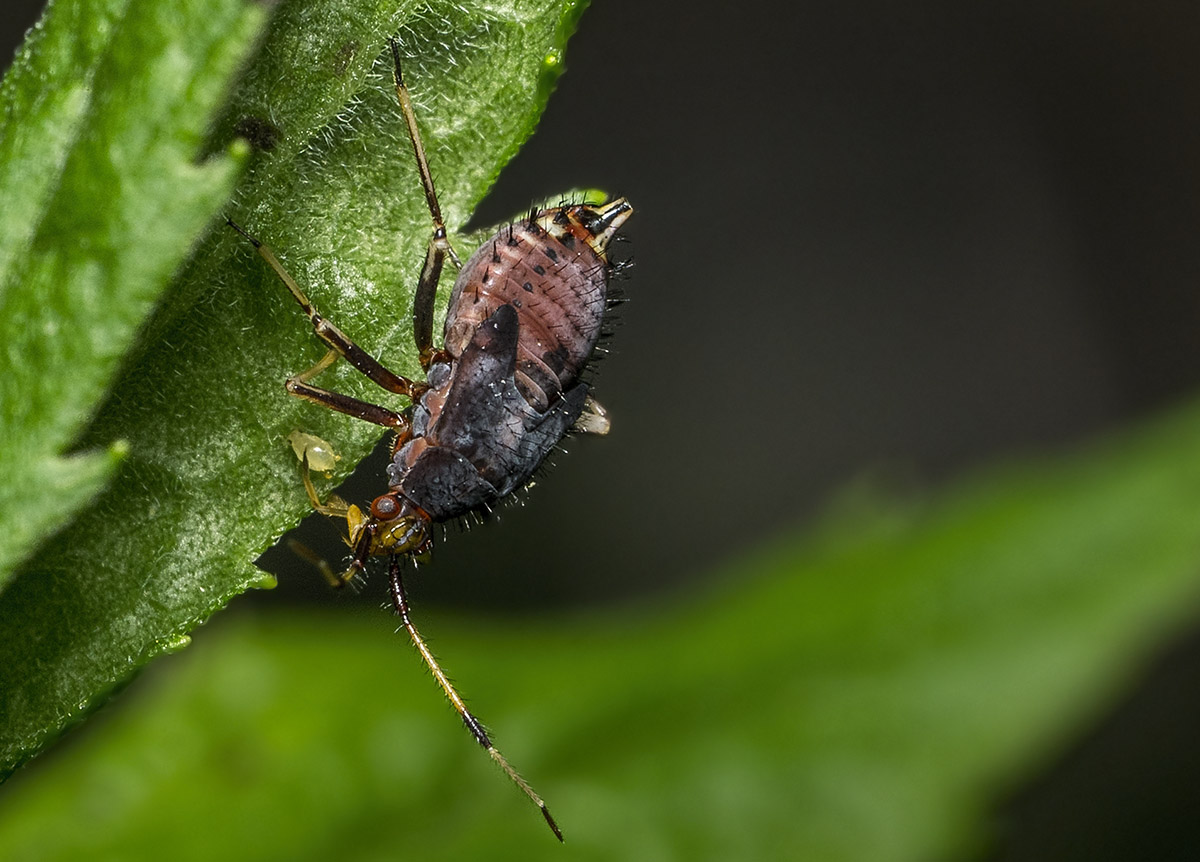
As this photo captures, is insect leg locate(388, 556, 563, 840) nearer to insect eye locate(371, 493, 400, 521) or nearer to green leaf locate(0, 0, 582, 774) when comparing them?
insect eye locate(371, 493, 400, 521)

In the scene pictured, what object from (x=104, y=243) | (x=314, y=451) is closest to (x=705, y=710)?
(x=314, y=451)

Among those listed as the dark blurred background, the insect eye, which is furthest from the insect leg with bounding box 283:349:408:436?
the dark blurred background

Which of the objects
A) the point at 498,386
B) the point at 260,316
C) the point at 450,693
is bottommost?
the point at 450,693

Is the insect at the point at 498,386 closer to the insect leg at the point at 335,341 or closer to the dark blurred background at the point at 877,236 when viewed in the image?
the insect leg at the point at 335,341

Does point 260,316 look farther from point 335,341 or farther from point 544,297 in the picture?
point 544,297

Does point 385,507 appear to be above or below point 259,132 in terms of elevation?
below

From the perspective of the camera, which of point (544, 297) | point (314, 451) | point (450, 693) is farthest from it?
point (450, 693)

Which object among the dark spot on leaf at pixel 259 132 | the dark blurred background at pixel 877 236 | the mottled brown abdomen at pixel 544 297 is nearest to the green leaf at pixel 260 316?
the dark spot on leaf at pixel 259 132

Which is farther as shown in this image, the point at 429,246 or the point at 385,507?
the point at 385,507
